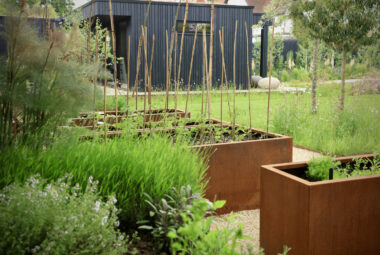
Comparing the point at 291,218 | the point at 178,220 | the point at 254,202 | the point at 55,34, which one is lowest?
the point at 254,202

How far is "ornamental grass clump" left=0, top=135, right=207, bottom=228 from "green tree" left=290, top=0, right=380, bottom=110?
5.11 meters

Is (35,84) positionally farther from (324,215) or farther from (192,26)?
(192,26)

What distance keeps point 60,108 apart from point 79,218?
31.0 inches

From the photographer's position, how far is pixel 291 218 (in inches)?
88.1

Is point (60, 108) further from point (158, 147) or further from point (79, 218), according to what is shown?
point (79, 218)

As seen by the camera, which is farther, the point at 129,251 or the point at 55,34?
the point at 55,34

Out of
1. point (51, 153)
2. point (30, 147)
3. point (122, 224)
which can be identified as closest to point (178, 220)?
point (122, 224)

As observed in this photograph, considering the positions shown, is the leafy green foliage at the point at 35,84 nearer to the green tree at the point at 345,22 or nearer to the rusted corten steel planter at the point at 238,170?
the rusted corten steel planter at the point at 238,170

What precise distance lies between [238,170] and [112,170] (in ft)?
5.06

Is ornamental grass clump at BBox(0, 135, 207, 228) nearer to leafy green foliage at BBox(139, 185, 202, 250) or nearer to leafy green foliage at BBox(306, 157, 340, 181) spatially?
leafy green foliage at BBox(139, 185, 202, 250)

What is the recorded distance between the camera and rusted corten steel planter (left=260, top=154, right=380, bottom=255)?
7.00ft

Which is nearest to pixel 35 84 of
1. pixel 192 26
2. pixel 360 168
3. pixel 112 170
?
pixel 112 170

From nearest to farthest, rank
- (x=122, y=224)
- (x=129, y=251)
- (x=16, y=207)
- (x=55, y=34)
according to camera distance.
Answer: (x=16, y=207) → (x=129, y=251) → (x=122, y=224) → (x=55, y=34)

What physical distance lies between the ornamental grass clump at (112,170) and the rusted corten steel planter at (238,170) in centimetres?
99
